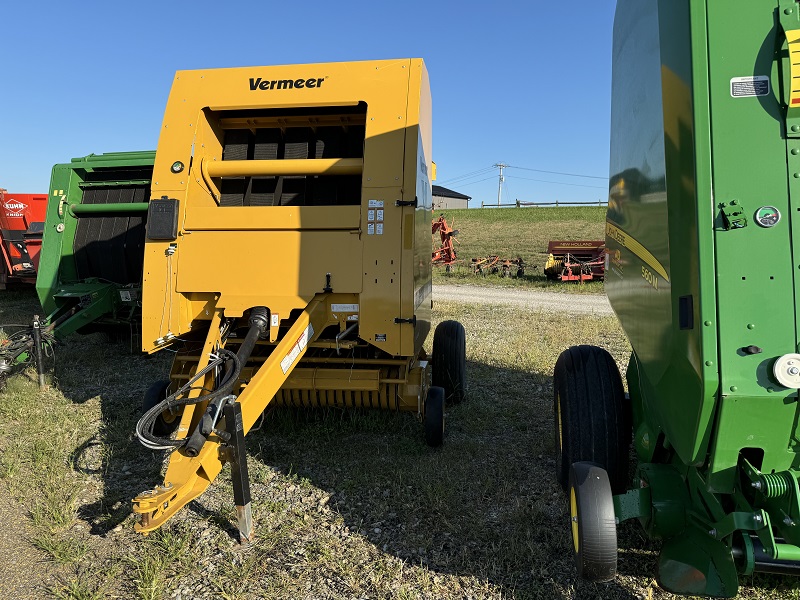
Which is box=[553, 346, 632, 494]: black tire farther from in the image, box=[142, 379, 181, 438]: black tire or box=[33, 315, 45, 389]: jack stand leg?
box=[33, 315, 45, 389]: jack stand leg

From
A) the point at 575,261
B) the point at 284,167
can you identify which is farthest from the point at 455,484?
the point at 575,261

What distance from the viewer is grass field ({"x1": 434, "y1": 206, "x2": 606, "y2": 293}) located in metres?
17.4

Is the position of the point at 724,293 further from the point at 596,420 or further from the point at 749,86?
the point at 596,420

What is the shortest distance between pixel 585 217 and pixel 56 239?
30.7 m

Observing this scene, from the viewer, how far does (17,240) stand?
10258 millimetres

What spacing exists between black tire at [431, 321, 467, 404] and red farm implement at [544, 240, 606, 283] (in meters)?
11.3

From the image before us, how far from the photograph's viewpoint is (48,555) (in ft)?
9.44

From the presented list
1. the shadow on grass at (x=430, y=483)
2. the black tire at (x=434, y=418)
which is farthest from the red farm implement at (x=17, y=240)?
the black tire at (x=434, y=418)

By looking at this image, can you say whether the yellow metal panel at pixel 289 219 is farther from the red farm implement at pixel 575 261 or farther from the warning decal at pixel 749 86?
the red farm implement at pixel 575 261

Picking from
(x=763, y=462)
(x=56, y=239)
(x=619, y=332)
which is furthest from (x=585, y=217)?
(x=763, y=462)

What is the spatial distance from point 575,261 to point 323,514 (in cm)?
1461

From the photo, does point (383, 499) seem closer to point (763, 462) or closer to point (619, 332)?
point (763, 462)

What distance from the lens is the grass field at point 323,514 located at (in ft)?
8.70

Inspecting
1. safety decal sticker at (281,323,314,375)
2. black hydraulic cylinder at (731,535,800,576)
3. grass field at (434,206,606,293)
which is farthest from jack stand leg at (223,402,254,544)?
grass field at (434,206,606,293)
